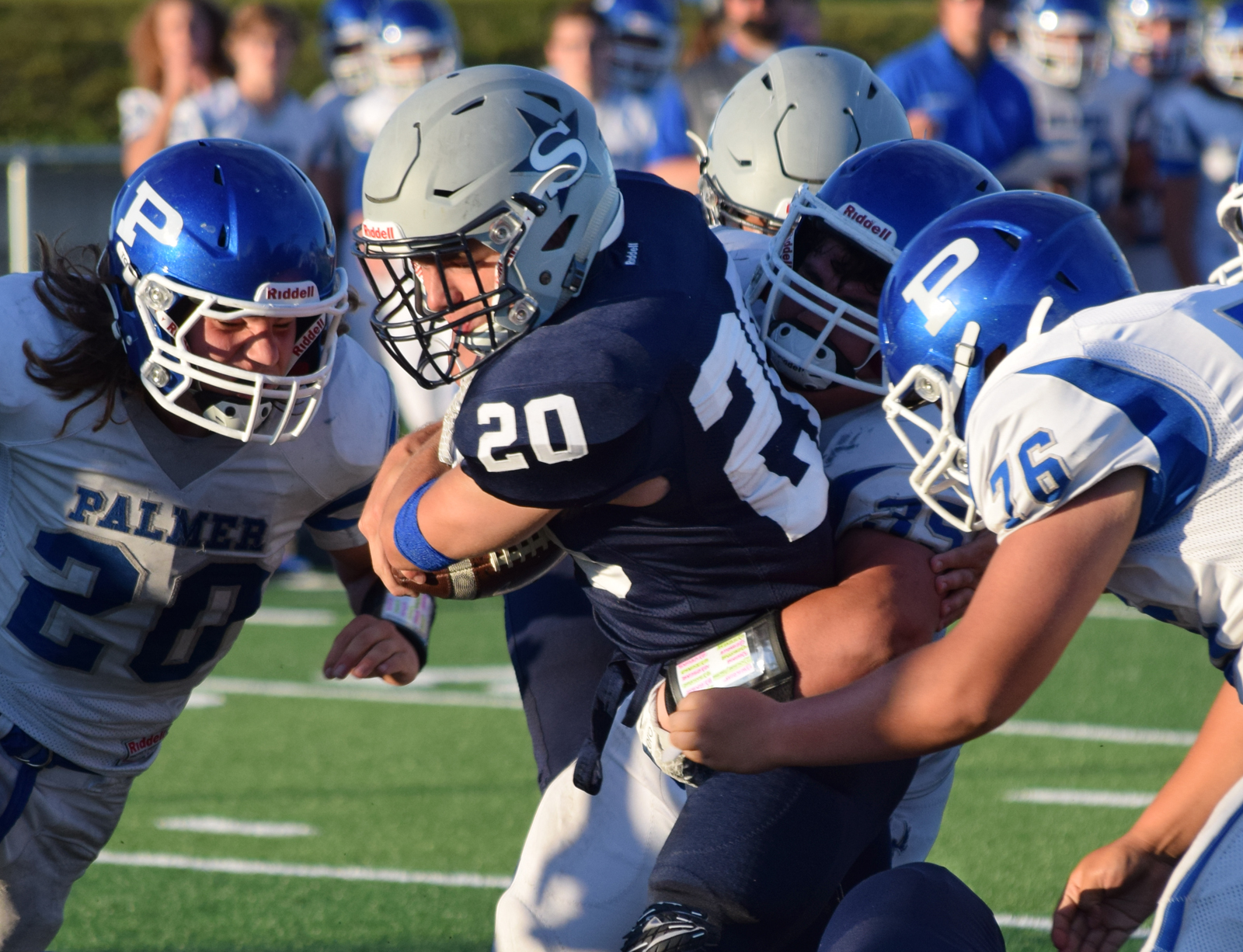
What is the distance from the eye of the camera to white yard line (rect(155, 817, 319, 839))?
415 centimetres

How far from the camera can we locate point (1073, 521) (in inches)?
70.1

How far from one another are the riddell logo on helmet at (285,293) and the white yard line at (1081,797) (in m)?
2.63

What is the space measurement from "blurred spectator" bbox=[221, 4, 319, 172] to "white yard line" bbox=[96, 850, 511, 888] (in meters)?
4.04

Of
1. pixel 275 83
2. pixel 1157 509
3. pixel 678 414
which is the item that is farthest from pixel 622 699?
pixel 275 83

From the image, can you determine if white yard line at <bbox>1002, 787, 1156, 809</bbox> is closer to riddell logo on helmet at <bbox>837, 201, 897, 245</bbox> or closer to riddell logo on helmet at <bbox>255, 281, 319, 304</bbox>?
riddell logo on helmet at <bbox>837, 201, 897, 245</bbox>

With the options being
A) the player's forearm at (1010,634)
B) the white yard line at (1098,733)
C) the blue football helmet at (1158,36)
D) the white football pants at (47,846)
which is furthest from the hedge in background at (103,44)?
the player's forearm at (1010,634)

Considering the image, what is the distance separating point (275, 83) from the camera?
24.2 feet

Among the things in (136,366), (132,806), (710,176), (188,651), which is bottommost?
(132,806)

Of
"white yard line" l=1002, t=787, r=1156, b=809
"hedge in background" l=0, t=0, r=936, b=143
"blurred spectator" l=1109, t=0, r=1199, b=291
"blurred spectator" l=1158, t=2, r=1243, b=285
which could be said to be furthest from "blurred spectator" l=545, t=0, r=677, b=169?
"hedge in background" l=0, t=0, r=936, b=143

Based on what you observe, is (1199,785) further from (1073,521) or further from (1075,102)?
(1075,102)

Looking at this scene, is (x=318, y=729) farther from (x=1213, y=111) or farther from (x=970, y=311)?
(x=1213, y=111)

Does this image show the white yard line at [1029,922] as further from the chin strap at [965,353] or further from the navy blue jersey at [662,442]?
the chin strap at [965,353]

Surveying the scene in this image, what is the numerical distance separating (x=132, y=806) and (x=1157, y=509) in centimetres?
346

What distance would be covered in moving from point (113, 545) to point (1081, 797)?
2.85m
